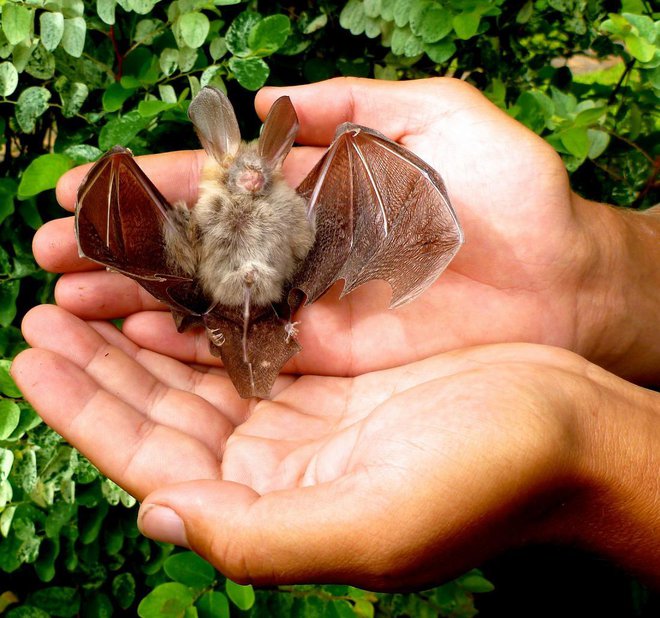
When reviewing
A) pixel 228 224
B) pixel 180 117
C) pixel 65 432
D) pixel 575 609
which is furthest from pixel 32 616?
pixel 575 609

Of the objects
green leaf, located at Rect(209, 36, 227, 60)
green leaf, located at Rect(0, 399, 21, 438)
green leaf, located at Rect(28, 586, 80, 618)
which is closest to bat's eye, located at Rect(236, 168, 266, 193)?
green leaf, located at Rect(209, 36, 227, 60)

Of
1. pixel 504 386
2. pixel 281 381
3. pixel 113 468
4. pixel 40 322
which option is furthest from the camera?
pixel 281 381

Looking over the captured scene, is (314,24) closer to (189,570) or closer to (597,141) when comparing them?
(597,141)

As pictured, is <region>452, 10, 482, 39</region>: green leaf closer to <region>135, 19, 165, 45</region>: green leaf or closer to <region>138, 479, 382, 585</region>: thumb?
<region>135, 19, 165, 45</region>: green leaf

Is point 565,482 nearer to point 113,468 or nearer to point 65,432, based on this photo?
point 113,468

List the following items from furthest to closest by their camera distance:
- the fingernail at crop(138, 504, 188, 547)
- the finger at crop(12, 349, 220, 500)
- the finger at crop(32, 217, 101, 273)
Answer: the finger at crop(32, 217, 101, 273), the finger at crop(12, 349, 220, 500), the fingernail at crop(138, 504, 188, 547)
